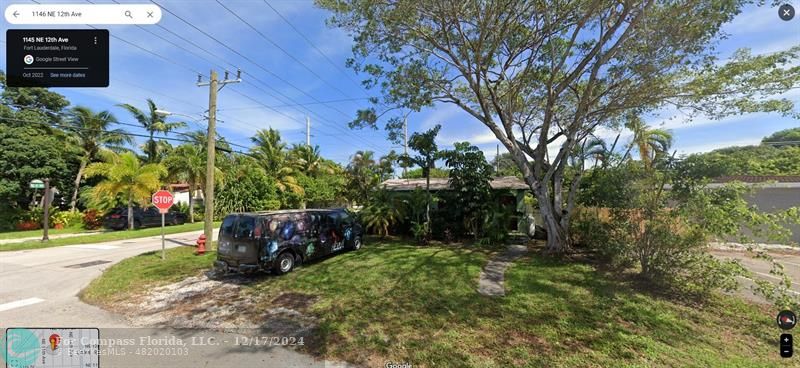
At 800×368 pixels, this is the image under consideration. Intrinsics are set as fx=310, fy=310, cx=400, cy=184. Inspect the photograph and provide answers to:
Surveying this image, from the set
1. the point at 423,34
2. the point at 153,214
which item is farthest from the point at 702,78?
the point at 153,214

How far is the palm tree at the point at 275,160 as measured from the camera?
24562mm

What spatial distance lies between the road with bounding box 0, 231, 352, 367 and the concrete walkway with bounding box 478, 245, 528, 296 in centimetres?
364

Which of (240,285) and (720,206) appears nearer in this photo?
(720,206)

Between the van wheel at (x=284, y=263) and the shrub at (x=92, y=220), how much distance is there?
19409 mm

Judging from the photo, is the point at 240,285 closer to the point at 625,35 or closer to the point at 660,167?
the point at 660,167

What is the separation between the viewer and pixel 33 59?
12.7 ft

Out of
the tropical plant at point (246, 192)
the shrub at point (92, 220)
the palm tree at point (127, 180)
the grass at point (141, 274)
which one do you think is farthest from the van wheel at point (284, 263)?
the shrub at point (92, 220)

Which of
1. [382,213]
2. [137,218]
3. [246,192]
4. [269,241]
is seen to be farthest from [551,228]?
[137,218]

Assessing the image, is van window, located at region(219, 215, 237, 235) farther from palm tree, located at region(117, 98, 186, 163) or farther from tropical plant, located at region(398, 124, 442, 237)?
palm tree, located at region(117, 98, 186, 163)

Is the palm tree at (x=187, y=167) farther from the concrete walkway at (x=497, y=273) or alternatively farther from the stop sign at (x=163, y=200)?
the concrete walkway at (x=497, y=273)

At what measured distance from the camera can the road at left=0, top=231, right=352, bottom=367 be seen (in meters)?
3.76

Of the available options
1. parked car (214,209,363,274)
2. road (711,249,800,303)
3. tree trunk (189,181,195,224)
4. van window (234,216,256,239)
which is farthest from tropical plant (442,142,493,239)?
tree trunk (189,181,195,224)

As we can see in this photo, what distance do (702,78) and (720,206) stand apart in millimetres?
4056

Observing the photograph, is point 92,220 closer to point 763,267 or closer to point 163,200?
point 163,200
